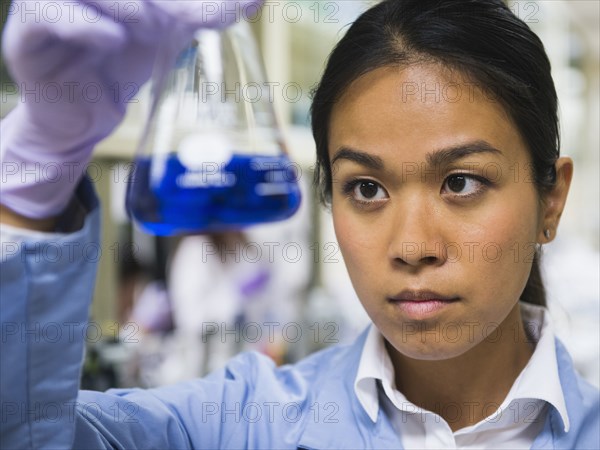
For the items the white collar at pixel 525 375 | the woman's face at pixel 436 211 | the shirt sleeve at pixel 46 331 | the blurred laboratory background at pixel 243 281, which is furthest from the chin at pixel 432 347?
the blurred laboratory background at pixel 243 281

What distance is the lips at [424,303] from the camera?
86cm

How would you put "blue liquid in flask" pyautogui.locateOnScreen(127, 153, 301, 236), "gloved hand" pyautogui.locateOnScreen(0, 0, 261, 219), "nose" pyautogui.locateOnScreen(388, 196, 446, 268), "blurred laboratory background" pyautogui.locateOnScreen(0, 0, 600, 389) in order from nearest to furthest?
"gloved hand" pyautogui.locateOnScreen(0, 0, 261, 219), "nose" pyautogui.locateOnScreen(388, 196, 446, 268), "blue liquid in flask" pyautogui.locateOnScreen(127, 153, 301, 236), "blurred laboratory background" pyautogui.locateOnScreen(0, 0, 600, 389)

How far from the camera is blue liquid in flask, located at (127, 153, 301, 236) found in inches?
38.2

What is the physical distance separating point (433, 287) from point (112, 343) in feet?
2.94

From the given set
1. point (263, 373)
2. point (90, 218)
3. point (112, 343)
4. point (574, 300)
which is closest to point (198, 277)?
point (112, 343)

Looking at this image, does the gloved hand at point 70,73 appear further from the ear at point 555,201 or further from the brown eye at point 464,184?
the ear at point 555,201

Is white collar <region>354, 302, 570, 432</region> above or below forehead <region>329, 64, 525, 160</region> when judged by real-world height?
below

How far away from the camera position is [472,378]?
1013 millimetres

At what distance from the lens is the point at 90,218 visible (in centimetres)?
71

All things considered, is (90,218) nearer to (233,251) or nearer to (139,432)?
(139,432)

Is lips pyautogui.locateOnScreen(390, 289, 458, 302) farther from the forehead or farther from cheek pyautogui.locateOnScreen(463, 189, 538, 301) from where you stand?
the forehead

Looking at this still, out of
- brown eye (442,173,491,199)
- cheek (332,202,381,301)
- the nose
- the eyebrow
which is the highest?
the eyebrow

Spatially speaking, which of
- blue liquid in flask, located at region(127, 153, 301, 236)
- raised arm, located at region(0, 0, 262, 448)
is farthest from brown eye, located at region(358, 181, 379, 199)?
raised arm, located at region(0, 0, 262, 448)

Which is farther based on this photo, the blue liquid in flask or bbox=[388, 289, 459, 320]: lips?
the blue liquid in flask
